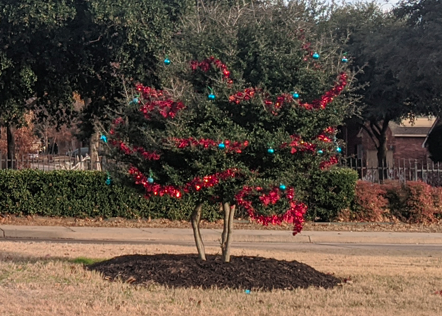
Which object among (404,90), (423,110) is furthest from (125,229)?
(423,110)

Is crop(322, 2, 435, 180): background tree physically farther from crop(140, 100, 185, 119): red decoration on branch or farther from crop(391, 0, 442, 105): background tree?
crop(140, 100, 185, 119): red decoration on branch

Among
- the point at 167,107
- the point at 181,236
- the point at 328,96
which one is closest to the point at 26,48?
the point at 181,236

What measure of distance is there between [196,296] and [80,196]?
39.9ft

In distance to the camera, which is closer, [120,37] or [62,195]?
[120,37]

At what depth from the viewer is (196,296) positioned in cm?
727

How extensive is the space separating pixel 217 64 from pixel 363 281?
11.6 feet

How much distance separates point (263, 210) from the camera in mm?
8086

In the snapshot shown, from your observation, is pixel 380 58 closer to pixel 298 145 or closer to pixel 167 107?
pixel 298 145

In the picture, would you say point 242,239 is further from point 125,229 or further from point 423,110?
point 423,110

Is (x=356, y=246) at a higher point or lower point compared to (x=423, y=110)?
lower

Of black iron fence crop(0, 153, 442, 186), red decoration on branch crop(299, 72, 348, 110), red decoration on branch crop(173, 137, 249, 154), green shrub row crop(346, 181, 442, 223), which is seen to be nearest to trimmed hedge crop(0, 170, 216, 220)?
black iron fence crop(0, 153, 442, 186)

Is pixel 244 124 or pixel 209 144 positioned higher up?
pixel 244 124

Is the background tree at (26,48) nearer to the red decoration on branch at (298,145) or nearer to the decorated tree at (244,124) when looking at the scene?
the decorated tree at (244,124)

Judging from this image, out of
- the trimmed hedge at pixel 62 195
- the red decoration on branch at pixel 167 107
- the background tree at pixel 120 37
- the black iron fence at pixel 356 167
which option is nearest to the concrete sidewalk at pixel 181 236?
the trimmed hedge at pixel 62 195
